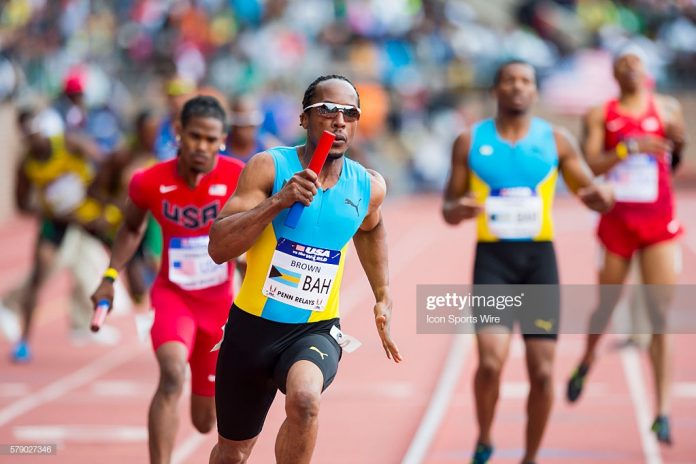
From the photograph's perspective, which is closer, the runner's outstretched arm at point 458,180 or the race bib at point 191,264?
the race bib at point 191,264

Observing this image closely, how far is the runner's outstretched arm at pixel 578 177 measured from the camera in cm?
790

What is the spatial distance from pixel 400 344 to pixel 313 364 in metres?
7.71

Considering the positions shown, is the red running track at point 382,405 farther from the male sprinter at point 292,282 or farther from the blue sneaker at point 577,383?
the male sprinter at point 292,282

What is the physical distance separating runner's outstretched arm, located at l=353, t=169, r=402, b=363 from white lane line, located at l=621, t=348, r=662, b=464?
314cm

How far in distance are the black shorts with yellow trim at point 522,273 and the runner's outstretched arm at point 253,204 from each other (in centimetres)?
257

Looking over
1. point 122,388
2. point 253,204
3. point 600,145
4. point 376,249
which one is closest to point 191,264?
point 376,249

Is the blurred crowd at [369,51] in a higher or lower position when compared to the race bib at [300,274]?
higher

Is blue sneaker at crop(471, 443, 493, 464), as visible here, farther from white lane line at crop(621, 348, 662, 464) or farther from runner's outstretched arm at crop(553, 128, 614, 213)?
runner's outstretched arm at crop(553, 128, 614, 213)

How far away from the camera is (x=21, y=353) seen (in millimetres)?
12344

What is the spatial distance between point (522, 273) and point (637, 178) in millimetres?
1982

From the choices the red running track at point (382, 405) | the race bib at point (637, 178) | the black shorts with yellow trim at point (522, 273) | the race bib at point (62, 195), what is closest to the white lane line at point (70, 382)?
the red running track at point (382, 405)

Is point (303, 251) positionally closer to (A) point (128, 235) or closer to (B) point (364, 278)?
(A) point (128, 235)

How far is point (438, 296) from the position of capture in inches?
329

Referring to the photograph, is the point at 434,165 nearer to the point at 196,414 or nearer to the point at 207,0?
the point at 207,0
